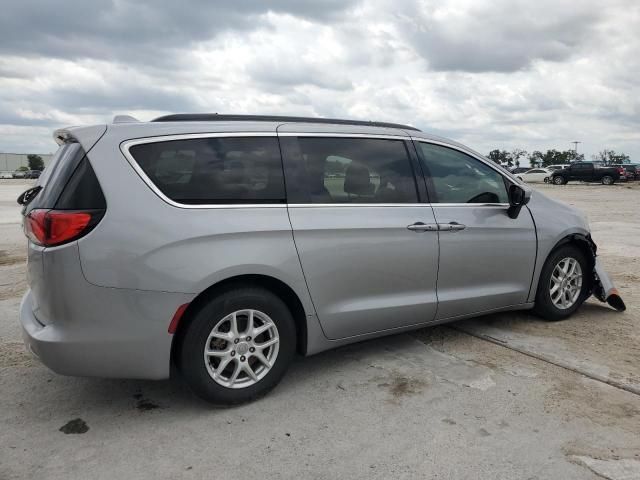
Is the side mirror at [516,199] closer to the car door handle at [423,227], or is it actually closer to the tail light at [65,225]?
the car door handle at [423,227]

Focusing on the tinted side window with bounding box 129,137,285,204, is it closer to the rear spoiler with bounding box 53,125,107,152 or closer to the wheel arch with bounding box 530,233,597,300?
the rear spoiler with bounding box 53,125,107,152

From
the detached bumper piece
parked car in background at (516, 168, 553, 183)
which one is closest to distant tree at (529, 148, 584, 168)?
parked car in background at (516, 168, 553, 183)

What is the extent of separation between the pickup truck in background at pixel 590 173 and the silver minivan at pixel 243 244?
3855 centimetres

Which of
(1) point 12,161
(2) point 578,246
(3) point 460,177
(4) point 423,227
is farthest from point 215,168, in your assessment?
(1) point 12,161

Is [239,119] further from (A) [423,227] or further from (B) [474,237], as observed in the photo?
(B) [474,237]

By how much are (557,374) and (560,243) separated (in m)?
1.49

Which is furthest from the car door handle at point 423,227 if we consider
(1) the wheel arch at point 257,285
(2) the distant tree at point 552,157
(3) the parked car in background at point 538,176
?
(2) the distant tree at point 552,157

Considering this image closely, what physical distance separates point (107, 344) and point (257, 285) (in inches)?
35.4

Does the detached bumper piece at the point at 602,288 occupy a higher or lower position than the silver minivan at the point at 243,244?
lower

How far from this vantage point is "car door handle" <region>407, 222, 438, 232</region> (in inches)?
156

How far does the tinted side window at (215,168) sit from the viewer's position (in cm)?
320

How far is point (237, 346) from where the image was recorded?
3311mm

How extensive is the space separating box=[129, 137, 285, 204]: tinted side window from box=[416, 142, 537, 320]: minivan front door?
4.39 feet

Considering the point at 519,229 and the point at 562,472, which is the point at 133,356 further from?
the point at 519,229
